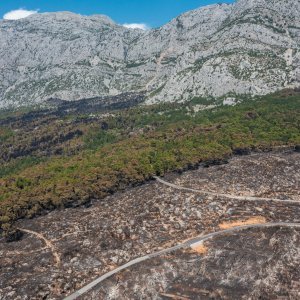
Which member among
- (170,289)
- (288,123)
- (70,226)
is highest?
(288,123)

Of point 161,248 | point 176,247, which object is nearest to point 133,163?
point 161,248

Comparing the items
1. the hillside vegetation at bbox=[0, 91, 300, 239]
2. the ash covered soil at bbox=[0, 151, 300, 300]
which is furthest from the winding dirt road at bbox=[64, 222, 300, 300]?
the hillside vegetation at bbox=[0, 91, 300, 239]

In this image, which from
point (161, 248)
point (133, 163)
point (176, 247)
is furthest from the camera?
point (133, 163)

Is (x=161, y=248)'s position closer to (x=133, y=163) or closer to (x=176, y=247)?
(x=176, y=247)

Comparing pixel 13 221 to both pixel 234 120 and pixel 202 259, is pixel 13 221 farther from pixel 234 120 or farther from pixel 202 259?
pixel 234 120

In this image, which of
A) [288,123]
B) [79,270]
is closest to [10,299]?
[79,270]

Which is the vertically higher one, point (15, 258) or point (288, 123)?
point (288, 123)

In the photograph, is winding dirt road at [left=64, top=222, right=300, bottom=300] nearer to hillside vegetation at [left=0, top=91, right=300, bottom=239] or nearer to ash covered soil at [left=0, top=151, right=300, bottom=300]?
ash covered soil at [left=0, top=151, right=300, bottom=300]

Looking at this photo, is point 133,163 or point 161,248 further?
point 133,163
